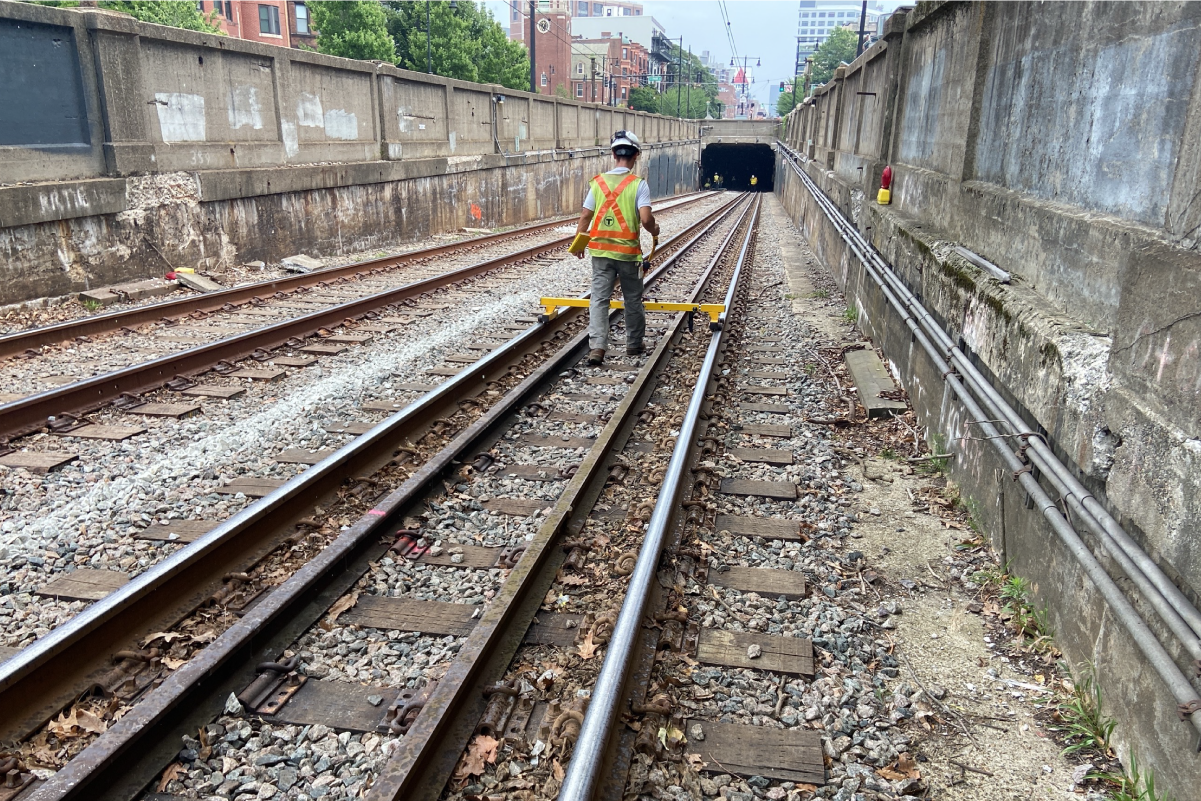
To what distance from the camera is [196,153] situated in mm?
13211

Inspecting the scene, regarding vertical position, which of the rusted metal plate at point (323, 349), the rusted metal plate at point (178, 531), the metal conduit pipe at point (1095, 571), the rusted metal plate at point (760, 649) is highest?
the metal conduit pipe at point (1095, 571)

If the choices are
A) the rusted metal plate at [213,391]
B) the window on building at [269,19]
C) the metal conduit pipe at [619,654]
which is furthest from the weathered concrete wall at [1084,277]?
the window on building at [269,19]

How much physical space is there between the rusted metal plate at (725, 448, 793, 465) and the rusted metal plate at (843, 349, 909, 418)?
1345 millimetres

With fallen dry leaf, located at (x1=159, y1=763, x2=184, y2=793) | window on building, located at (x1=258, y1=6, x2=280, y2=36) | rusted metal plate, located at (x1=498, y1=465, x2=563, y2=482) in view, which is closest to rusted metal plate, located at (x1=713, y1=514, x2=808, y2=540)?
rusted metal plate, located at (x1=498, y1=465, x2=563, y2=482)

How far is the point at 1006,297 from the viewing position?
493cm

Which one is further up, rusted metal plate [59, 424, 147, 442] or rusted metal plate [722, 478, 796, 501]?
rusted metal plate [59, 424, 147, 442]

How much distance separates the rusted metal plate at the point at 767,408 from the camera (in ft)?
23.7

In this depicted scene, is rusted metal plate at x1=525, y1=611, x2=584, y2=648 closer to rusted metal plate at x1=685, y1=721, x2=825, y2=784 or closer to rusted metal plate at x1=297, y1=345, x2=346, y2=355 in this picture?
rusted metal plate at x1=685, y1=721, x2=825, y2=784

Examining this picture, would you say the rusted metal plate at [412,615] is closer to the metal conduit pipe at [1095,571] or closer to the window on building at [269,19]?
the metal conduit pipe at [1095,571]

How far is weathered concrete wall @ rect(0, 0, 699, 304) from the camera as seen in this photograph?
10492 mm

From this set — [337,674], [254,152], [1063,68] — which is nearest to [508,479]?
[337,674]

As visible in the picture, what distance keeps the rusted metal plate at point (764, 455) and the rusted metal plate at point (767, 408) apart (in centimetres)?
104

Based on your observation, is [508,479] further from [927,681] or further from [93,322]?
[93,322]

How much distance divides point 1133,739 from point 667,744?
5.40 feet
